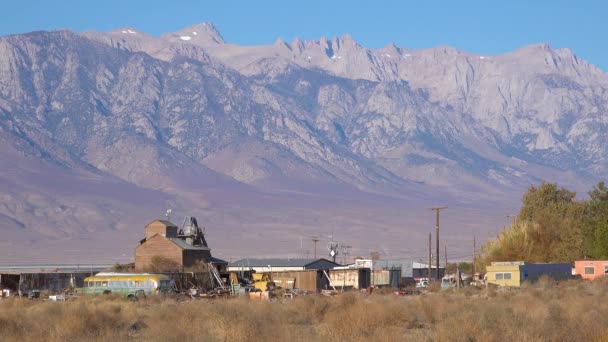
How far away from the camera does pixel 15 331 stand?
98.7ft

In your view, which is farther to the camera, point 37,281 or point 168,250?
point 168,250

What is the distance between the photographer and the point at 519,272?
7419cm

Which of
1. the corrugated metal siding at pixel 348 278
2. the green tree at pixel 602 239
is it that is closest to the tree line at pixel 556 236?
the green tree at pixel 602 239

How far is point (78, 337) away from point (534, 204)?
7525cm

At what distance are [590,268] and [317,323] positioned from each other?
4927 centimetres

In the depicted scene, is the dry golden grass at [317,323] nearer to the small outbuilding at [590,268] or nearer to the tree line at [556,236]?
the small outbuilding at [590,268]

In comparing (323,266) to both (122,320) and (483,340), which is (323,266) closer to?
(122,320)

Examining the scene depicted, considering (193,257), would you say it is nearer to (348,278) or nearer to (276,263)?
A: (348,278)

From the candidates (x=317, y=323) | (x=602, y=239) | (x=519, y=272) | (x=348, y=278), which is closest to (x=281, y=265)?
(x=348, y=278)

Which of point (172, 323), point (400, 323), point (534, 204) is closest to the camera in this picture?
point (172, 323)

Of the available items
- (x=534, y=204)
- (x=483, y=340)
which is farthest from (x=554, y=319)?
(x=534, y=204)

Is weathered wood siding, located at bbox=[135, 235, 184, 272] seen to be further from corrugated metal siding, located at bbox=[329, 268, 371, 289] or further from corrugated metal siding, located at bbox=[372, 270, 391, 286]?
corrugated metal siding, located at bbox=[372, 270, 391, 286]

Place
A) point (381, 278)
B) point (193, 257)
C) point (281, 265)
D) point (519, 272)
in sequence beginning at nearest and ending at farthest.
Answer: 1. point (519, 272)
2. point (193, 257)
3. point (381, 278)
4. point (281, 265)

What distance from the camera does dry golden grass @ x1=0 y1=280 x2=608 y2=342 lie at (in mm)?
28109
